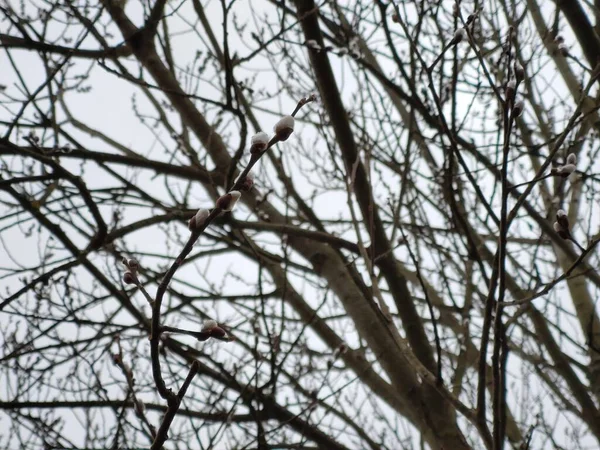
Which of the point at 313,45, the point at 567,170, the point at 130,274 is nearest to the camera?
the point at 130,274

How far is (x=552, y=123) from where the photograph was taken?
12.6ft

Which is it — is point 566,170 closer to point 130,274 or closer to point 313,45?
point 130,274

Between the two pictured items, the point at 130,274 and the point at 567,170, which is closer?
the point at 130,274

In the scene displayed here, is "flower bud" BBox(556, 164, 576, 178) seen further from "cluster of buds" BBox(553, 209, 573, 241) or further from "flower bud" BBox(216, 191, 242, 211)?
"flower bud" BBox(216, 191, 242, 211)

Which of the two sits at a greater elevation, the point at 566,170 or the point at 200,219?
the point at 566,170

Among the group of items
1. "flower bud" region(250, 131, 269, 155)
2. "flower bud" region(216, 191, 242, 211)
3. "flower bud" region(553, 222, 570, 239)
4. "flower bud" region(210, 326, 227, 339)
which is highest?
"flower bud" region(250, 131, 269, 155)

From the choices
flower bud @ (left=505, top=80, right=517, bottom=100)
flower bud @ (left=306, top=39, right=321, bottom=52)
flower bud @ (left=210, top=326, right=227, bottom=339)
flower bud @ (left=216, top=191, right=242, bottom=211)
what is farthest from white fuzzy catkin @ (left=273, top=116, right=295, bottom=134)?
flower bud @ (left=306, top=39, right=321, bottom=52)

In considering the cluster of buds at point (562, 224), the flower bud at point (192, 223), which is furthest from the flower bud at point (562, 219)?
the flower bud at point (192, 223)

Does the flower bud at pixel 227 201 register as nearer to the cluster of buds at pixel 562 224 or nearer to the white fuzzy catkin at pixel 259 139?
the white fuzzy catkin at pixel 259 139

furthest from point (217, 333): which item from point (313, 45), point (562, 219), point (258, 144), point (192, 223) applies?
point (313, 45)

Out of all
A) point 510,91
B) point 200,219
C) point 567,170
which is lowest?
point 200,219

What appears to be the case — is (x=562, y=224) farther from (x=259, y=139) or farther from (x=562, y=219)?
(x=259, y=139)

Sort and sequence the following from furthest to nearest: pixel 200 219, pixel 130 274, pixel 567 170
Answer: pixel 567 170 → pixel 130 274 → pixel 200 219

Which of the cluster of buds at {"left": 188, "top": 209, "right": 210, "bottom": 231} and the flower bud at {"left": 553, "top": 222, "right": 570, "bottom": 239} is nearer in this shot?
the cluster of buds at {"left": 188, "top": 209, "right": 210, "bottom": 231}
